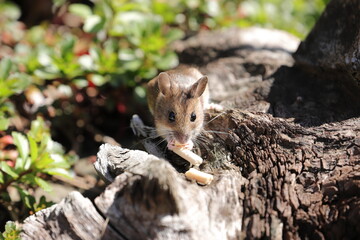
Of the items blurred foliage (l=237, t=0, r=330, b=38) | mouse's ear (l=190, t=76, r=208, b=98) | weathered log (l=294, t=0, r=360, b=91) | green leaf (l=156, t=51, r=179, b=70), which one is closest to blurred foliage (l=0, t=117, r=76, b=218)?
mouse's ear (l=190, t=76, r=208, b=98)

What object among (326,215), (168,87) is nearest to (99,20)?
(168,87)

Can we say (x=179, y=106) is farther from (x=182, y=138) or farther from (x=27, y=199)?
(x=27, y=199)

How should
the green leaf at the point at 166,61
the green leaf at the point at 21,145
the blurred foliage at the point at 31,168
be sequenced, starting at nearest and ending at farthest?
the blurred foliage at the point at 31,168, the green leaf at the point at 21,145, the green leaf at the point at 166,61

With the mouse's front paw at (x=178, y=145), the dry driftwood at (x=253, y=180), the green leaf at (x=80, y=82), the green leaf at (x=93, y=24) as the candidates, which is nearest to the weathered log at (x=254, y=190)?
the dry driftwood at (x=253, y=180)

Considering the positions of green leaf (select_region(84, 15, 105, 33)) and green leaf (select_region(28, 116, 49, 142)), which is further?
green leaf (select_region(84, 15, 105, 33))

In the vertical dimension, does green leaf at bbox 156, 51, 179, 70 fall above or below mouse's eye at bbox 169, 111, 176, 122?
Result: above

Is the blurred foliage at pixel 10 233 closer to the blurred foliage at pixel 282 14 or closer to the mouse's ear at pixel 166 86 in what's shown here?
the mouse's ear at pixel 166 86

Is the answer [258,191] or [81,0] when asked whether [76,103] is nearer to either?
[81,0]

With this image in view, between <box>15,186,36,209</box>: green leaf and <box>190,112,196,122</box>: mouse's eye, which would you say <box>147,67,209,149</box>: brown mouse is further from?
<box>15,186,36,209</box>: green leaf
